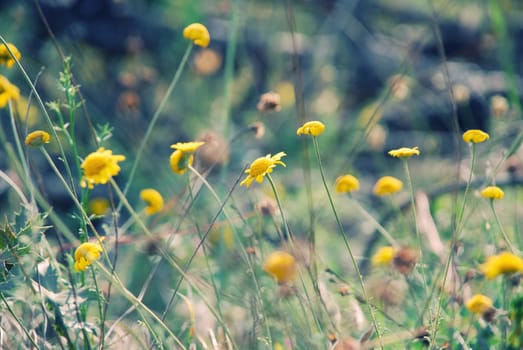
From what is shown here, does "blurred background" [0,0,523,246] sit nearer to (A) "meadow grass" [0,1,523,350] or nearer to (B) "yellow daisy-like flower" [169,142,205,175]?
(A) "meadow grass" [0,1,523,350]

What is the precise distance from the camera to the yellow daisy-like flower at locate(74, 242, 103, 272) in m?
0.78

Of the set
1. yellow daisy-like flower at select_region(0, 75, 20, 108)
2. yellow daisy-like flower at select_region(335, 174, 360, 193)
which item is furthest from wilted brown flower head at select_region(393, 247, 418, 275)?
yellow daisy-like flower at select_region(0, 75, 20, 108)

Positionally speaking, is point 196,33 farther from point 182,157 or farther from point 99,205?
point 99,205

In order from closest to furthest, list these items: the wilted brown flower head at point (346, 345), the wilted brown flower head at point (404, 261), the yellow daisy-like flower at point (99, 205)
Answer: the wilted brown flower head at point (346, 345), the wilted brown flower head at point (404, 261), the yellow daisy-like flower at point (99, 205)

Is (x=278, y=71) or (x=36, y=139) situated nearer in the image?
(x=36, y=139)

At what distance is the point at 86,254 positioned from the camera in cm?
77

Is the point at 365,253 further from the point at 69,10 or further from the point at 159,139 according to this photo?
the point at 69,10

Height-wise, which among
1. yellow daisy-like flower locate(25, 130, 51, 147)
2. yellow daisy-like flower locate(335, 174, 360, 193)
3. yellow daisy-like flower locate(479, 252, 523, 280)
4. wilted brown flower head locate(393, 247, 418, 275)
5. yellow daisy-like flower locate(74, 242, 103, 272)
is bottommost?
wilted brown flower head locate(393, 247, 418, 275)

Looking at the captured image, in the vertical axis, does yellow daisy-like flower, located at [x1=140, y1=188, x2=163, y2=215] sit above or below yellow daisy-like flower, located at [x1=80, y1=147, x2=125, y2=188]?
below

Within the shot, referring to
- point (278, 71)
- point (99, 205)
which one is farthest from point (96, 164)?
point (278, 71)

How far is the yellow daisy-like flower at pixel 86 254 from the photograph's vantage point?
2.55ft

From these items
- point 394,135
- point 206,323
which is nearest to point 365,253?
point 206,323

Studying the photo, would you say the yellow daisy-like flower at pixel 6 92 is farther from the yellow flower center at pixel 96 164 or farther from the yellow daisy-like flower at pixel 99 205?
the yellow daisy-like flower at pixel 99 205

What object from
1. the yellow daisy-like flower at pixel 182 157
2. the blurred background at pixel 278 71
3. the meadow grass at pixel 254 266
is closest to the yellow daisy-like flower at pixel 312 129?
the meadow grass at pixel 254 266
